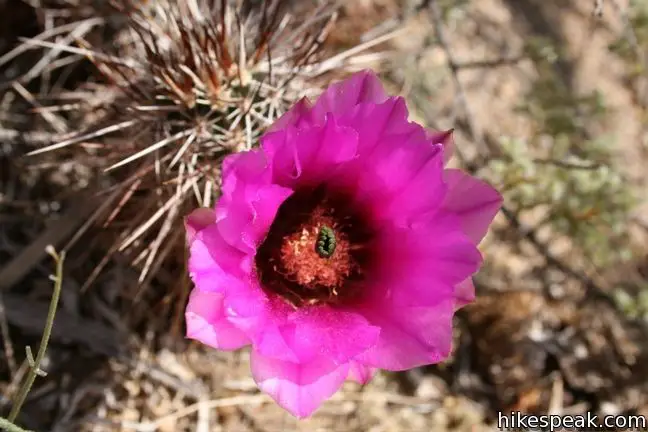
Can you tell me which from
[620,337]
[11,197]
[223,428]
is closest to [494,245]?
[620,337]

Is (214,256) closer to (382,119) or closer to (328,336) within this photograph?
(328,336)

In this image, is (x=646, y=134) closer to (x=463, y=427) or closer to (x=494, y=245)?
(x=494, y=245)

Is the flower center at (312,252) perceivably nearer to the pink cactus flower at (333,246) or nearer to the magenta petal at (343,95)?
the pink cactus flower at (333,246)

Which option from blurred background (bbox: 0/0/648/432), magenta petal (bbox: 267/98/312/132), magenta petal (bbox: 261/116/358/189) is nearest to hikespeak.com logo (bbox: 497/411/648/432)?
blurred background (bbox: 0/0/648/432)

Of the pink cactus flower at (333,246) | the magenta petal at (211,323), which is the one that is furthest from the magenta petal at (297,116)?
the magenta petal at (211,323)

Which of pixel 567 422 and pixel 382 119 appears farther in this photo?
pixel 567 422

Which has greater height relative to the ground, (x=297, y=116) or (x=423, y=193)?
(x=297, y=116)

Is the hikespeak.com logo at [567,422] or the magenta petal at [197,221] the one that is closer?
the magenta petal at [197,221]

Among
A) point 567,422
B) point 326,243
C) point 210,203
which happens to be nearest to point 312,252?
point 326,243
